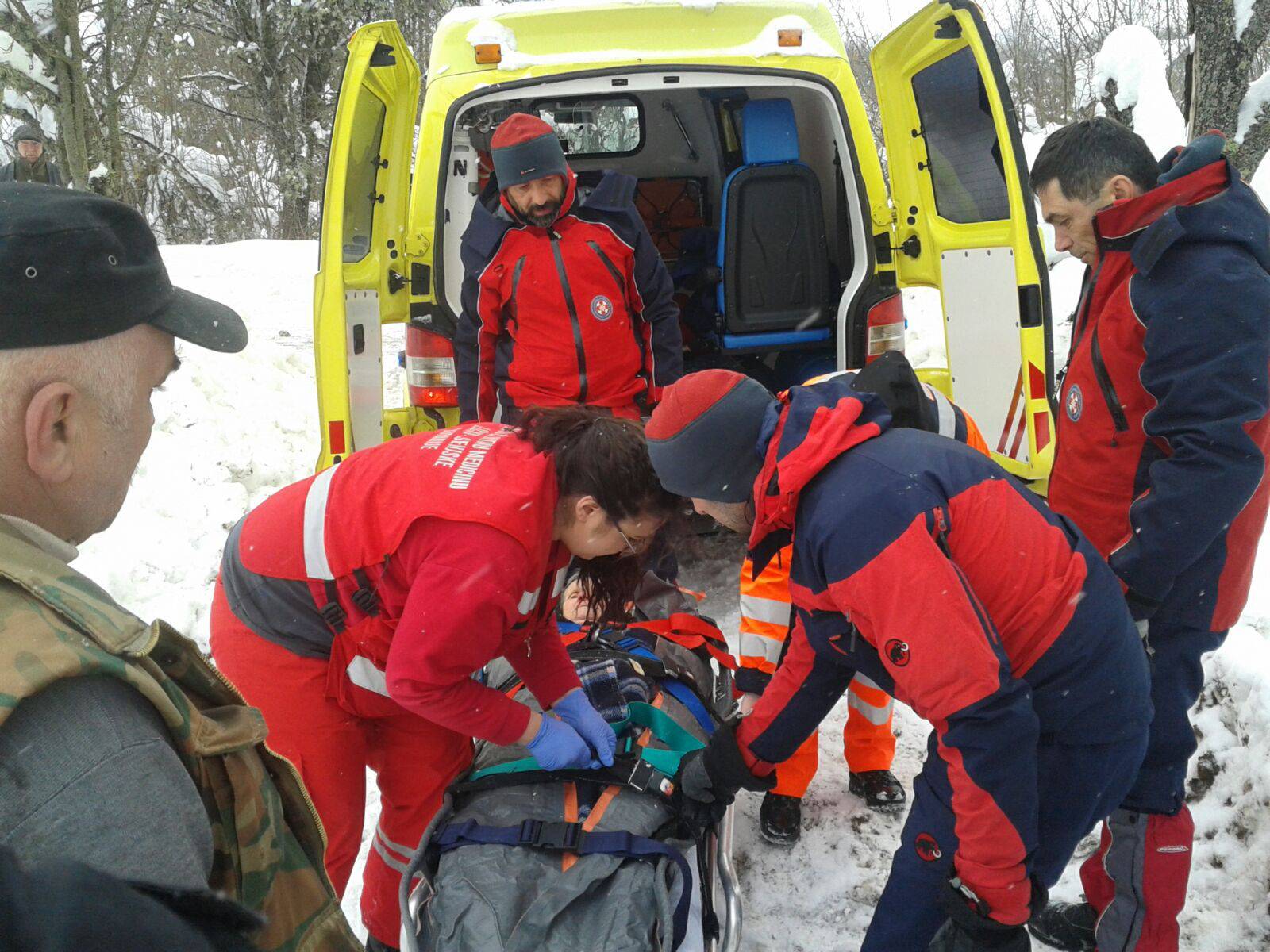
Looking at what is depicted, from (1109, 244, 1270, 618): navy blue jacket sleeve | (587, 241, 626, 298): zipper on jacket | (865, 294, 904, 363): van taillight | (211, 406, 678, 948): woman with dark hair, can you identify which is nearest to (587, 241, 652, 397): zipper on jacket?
(587, 241, 626, 298): zipper on jacket

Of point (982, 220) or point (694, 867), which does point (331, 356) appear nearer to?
point (694, 867)

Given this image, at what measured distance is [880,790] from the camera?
2916 millimetres

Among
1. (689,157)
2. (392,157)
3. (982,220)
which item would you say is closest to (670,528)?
(982,220)

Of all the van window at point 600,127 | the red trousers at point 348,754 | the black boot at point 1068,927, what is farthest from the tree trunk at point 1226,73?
the red trousers at point 348,754

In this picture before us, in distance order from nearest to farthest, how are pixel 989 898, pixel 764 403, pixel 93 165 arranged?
pixel 989 898 → pixel 764 403 → pixel 93 165

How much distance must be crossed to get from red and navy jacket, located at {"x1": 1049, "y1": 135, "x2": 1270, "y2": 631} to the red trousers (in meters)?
1.68

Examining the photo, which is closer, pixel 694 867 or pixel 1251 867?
pixel 694 867

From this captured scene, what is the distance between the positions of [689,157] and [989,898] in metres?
4.83

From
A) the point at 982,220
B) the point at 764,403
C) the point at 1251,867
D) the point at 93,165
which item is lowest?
the point at 1251,867

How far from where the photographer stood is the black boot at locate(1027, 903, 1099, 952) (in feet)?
7.79

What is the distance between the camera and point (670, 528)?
2.04 meters

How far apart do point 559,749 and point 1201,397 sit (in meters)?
1.57

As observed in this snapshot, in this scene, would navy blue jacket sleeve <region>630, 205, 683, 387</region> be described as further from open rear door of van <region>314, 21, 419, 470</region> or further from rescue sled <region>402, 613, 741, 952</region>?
rescue sled <region>402, 613, 741, 952</region>

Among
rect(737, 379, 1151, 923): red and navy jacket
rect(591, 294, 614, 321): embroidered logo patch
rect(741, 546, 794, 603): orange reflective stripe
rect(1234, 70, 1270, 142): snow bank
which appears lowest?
rect(741, 546, 794, 603): orange reflective stripe
